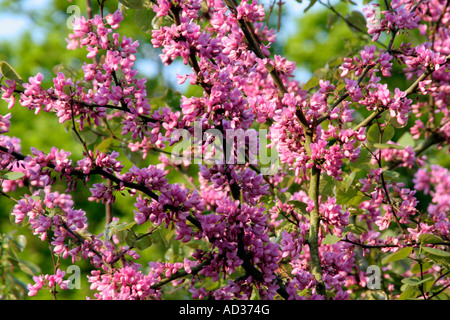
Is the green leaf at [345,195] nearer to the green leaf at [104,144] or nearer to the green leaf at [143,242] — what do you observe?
the green leaf at [143,242]

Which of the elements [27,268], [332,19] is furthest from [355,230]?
[27,268]

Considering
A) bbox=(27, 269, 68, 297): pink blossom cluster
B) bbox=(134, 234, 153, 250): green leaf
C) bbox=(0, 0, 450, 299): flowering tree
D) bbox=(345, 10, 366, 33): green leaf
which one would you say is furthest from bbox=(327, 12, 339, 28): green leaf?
bbox=(27, 269, 68, 297): pink blossom cluster

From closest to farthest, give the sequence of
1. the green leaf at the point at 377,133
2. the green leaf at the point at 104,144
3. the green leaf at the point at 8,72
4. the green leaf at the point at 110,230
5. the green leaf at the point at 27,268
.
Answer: the green leaf at the point at 8,72 → the green leaf at the point at 110,230 → the green leaf at the point at 377,133 → the green leaf at the point at 104,144 → the green leaf at the point at 27,268

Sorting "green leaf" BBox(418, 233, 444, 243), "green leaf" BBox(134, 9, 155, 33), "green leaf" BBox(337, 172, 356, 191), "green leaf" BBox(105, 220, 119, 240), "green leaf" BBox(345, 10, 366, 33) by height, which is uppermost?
"green leaf" BBox(345, 10, 366, 33)

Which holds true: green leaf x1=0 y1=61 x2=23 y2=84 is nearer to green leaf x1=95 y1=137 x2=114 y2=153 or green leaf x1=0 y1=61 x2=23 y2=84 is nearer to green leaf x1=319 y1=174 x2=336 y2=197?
green leaf x1=95 y1=137 x2=114 y2=153

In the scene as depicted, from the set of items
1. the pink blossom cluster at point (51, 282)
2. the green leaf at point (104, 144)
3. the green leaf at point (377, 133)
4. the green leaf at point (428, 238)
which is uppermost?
the green leaf at point (104, 144)

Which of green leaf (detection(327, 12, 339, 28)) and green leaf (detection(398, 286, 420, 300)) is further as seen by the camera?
green leaf (detection(327, 12, 339, 28))

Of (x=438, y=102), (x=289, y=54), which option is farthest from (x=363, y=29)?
(x=289, y=54)

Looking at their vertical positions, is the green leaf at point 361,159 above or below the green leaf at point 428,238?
above

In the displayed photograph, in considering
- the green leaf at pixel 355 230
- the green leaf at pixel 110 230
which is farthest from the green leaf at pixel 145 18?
the green leaf at pixel 355 230

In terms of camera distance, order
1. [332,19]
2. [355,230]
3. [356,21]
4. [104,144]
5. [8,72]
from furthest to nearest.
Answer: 1. [332,19]
2. [356,21]
3. [104,144]
4. [355,230]
5. [8,72]

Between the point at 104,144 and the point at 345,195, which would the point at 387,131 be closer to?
the point at 345,195

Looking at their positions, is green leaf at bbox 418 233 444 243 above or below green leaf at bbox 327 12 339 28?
below
